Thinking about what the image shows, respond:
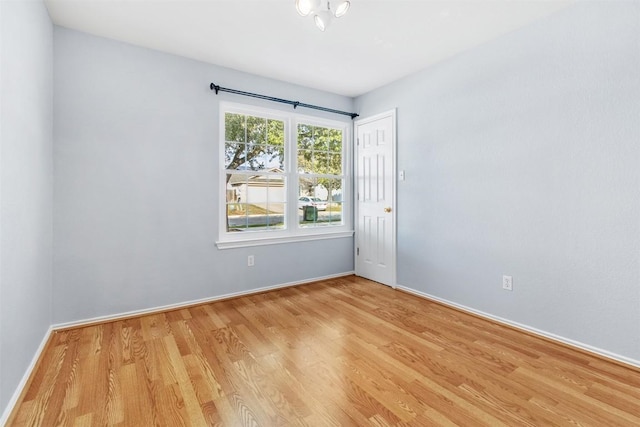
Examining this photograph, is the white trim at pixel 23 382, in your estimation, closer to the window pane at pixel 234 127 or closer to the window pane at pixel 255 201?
the window pane at pixel 255 201

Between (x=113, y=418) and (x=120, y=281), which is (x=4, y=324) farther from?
(x=120, y=281)

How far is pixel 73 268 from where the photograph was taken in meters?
2.62

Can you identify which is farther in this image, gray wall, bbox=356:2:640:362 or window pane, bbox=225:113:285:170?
window pane, bbox=225:113:285:170

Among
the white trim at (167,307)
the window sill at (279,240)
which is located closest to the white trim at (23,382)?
the white trim at (167,307)

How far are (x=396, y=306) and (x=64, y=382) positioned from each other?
8.68ft

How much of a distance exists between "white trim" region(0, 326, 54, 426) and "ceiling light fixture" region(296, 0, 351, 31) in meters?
2.67

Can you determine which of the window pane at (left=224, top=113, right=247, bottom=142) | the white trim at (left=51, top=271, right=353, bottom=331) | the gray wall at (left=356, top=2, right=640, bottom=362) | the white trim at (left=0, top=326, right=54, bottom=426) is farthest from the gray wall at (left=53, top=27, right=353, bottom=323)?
the gray wall at (left=356, top=2, right=640, bottom=362)

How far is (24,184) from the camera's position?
1.85 meters

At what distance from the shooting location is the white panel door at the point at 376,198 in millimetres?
3764

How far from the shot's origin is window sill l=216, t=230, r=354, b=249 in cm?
336

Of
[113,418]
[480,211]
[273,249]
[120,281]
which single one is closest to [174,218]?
[120,281]

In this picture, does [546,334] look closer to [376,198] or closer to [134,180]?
[376,198]

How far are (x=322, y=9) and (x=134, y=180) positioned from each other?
7.19 feet

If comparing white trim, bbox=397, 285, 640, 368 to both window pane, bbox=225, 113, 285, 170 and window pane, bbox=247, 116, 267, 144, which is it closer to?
window pane, bbox=225, 113, 285, 170
